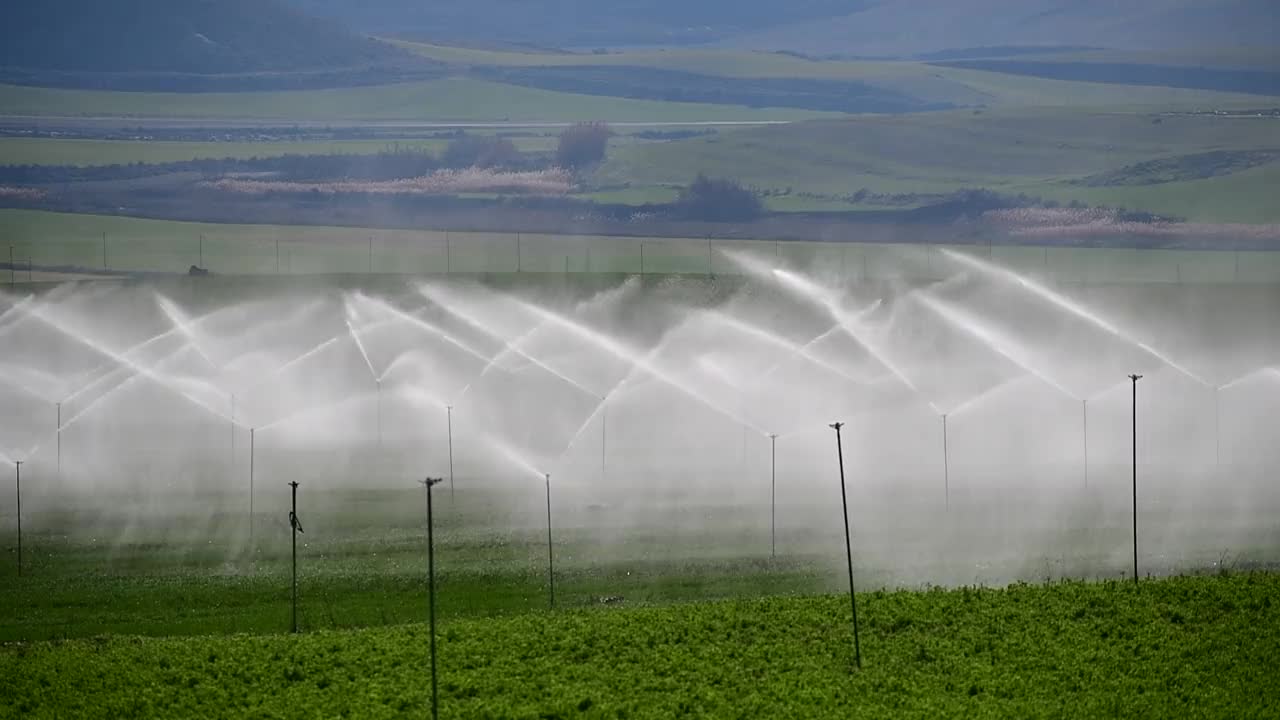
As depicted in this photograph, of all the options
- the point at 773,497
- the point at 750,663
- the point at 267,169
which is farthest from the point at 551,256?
the point at 750,663

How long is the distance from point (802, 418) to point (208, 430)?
25169mm

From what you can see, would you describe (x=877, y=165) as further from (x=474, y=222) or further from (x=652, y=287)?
(x=652, y=287)

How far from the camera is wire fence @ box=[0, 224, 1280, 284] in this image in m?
125

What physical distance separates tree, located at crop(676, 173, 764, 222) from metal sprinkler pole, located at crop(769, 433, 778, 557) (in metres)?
86.4

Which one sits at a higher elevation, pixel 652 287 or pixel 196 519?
pixel 652 287

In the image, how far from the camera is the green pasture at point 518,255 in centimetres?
12619

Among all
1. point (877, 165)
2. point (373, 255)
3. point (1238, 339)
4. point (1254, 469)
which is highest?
point (877, 165)

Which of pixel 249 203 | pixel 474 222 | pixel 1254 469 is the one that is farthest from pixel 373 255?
pixel 1254 469

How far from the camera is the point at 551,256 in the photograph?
446 ft

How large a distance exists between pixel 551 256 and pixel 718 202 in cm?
2904

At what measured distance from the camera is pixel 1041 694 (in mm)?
44406

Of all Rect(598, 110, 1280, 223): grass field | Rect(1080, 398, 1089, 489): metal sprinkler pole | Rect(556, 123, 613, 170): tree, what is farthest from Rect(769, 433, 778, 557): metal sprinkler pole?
Rect(556, 123, 613, 170): tree

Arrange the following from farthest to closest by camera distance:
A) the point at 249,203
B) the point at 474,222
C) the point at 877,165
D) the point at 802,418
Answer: the point at 877,165
the point at 249,203
the point at 474,222
the point at 802,418

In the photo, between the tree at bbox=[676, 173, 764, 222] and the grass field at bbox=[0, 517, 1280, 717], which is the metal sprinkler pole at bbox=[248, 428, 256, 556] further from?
the tree at bbox=[676, 173, 764, 222]
